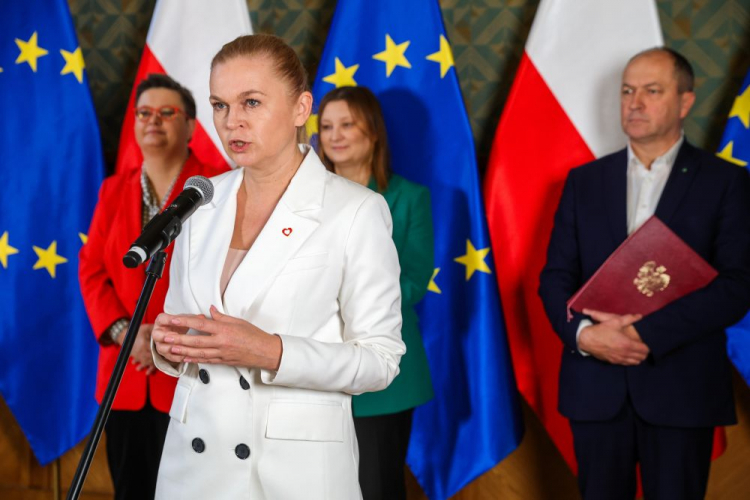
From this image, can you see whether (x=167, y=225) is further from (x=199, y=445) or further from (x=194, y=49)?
(x=194, y=49)

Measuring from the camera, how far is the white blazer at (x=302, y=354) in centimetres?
130

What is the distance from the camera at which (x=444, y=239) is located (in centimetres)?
288

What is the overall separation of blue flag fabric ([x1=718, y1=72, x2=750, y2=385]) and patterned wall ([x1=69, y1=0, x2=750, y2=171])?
0.85 feet

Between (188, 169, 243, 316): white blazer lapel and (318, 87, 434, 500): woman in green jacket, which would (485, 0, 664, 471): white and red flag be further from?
(188, 169, 243, 316): white blazer lapel

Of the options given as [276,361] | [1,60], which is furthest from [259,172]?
[1,60]

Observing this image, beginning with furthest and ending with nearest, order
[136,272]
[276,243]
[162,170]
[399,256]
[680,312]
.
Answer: [162,170]
[136,272]
[399,256]
[680,312]
[276,243]

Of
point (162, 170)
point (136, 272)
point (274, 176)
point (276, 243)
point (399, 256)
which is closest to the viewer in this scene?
point (276, 243)

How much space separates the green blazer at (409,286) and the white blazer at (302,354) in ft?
3.10

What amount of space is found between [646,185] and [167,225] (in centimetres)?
171

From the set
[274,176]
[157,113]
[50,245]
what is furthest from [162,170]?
[274,176]

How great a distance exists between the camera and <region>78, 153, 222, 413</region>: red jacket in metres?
2.53

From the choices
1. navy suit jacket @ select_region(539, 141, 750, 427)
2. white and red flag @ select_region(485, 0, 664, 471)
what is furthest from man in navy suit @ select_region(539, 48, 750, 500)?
white and red flag @ select_region(485, 0, 664, 471)

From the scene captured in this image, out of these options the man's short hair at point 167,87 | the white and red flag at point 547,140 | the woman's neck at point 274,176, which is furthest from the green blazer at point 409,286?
the woman's neck at point 274,176

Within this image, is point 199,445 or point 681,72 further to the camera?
point 681,72
